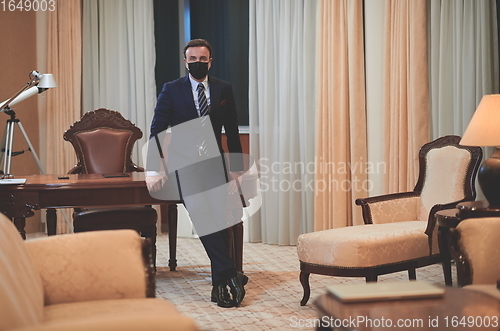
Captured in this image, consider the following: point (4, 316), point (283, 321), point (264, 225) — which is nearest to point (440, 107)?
point (264, 225)

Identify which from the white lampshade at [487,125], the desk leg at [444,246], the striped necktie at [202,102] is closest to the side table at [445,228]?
the desk leg at [444,246]

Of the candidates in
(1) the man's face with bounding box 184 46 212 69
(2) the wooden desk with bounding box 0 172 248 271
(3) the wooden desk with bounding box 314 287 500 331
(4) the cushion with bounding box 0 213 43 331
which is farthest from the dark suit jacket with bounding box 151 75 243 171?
(3) the wooden desk with bounding box 314 287 500 331

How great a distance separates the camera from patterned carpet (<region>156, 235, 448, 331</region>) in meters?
3.21

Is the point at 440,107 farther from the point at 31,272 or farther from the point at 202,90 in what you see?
the point at 31,272

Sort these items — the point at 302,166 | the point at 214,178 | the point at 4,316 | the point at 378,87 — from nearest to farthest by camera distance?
the point at 4,316, the point at 214,178, the point at 378,87, the point at 302,166

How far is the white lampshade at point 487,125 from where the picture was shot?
10.6 feet

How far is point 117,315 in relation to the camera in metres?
1.86

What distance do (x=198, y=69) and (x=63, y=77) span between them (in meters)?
3.01

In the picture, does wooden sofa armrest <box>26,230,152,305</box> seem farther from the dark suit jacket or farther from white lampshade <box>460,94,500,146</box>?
white lampshade <box>460,94,500,146</box>

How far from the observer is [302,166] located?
5473 millimetres

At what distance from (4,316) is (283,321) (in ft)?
6.13

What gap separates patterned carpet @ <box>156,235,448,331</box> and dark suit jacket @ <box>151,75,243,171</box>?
0.79 m

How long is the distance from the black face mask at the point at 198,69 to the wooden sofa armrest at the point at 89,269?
4.96 ft

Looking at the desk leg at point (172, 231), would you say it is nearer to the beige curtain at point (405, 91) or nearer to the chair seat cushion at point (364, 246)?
the chair seat cushion at point (364, 246)
